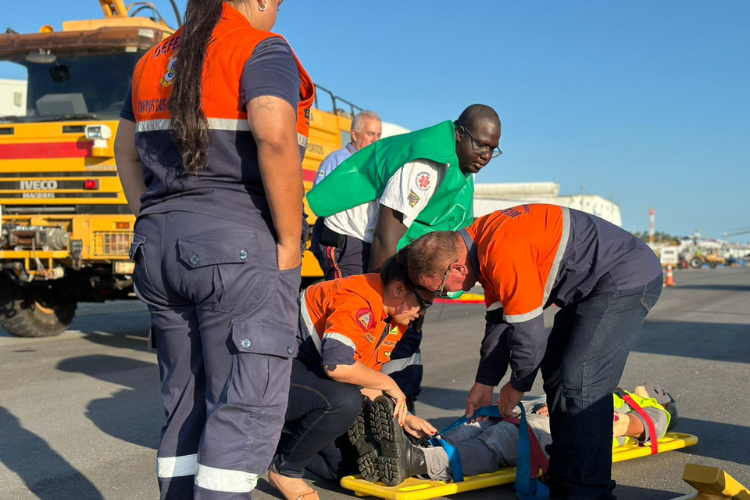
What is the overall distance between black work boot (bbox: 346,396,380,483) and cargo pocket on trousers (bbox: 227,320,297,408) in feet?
4.09

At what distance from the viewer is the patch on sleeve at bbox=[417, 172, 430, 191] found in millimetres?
3947

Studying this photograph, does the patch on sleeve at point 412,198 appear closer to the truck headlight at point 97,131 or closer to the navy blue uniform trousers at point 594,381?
the navy blue uniform trousers at point 594,381

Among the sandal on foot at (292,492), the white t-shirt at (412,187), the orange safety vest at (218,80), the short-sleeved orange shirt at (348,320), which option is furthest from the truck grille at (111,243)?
the orange safety vest at (218,80)

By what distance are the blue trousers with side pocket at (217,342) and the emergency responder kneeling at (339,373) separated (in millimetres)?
1000

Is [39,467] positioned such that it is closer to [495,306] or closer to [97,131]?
[495,306]

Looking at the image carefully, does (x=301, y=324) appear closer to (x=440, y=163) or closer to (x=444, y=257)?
(x=444, y=257)

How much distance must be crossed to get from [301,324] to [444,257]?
80cm

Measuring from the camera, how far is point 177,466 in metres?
2.35

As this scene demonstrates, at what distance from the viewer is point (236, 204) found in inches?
89.6

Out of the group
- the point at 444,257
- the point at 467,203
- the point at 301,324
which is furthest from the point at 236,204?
the point at 467,203

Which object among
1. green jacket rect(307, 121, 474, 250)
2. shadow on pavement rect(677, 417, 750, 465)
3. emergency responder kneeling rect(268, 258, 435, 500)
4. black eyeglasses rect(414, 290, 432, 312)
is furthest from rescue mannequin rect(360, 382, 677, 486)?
green jacket rect(307, 121, 474, 250)

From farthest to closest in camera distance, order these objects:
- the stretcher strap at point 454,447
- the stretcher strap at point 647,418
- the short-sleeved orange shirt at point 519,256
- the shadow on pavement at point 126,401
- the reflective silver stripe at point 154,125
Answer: the shadow on pavement at point 126,401 < the stretcher strap at point 647,418 < the stretcher strap at point 454,447 < the short-sleeved orange shirt at point 519,256 < the reflective silver stripe at point 154,125

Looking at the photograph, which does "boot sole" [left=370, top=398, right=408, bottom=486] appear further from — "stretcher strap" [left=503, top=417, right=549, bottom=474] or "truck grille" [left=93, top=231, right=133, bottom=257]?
"truck grille" [left=93, top=231, right=133, bottom=257]

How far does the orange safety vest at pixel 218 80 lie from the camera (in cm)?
220
